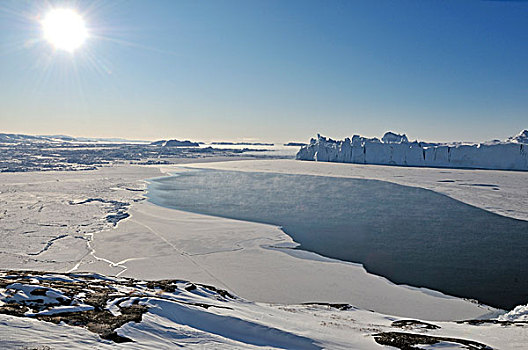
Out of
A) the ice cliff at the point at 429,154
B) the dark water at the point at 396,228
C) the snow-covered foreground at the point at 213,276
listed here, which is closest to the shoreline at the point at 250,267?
the snow-covered foreground at the point at 213,276

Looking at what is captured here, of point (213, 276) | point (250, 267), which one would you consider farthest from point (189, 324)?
point (250, 267)

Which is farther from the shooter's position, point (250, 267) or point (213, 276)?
point (250, 267)

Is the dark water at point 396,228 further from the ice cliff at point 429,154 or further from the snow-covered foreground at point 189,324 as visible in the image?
the ice cliff at point 429,154

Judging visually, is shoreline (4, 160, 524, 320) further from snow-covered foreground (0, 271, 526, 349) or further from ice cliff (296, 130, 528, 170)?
ice cliff (296, 130, 528, 170)

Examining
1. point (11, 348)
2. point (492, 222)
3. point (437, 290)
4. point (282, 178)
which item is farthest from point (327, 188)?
point (11, 348)

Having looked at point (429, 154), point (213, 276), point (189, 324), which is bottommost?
point (213, 276)

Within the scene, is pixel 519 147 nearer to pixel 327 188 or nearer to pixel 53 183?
pixel 327 188

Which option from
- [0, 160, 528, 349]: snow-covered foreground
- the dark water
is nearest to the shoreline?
[0, 160, 528, 349]: snow-covered foreground

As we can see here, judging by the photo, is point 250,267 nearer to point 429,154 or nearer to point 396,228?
point 396,228
